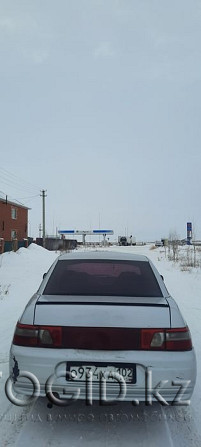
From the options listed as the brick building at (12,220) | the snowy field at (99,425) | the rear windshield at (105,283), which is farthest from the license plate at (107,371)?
the brick building at (12,220)

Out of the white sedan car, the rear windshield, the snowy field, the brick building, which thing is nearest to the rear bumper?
A: the white sedan car

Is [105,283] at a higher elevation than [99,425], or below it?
higher

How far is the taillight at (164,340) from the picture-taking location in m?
2.72

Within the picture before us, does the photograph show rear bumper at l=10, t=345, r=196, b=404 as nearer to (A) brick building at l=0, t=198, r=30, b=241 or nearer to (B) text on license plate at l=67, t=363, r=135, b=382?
(B) text on license plate at l=67, t=363, r=135, b=382

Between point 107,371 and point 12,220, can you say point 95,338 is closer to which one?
point 107,371

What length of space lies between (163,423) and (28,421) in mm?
1132

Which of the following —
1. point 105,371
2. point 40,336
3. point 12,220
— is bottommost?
point 105,371

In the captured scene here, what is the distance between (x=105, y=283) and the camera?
154 inches

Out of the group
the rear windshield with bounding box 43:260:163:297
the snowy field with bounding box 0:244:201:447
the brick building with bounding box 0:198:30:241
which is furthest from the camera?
the brick building with bounding box 0:198:30:241

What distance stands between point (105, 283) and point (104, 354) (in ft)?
4.11

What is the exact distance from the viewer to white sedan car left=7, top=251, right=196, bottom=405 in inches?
105

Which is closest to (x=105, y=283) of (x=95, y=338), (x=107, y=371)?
(x=95, y=338)

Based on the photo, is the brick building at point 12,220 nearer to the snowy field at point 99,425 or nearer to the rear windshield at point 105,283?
the rear windshield at point 105,283

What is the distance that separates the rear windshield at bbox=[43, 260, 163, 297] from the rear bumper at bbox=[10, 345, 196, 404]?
2.56 feet
